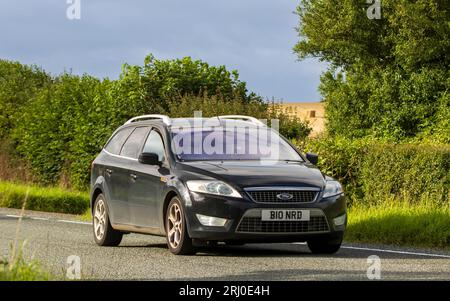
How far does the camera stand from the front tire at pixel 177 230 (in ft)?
40.7

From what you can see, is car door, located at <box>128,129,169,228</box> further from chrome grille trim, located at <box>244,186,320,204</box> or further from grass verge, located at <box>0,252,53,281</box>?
grass verge, located at <box>0,252,53,281</box>

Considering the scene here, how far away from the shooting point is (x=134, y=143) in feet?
47.8

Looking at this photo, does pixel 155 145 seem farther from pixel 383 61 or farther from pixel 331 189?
pixel 383 61

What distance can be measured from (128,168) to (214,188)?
2.24m

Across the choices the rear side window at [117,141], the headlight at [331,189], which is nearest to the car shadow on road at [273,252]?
the headlight at [331,189]

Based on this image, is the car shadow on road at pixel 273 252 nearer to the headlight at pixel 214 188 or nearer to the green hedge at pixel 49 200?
the headlight at pixel 214 188

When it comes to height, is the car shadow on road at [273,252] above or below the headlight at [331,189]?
below

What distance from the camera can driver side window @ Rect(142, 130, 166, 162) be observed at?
1360 centimetres

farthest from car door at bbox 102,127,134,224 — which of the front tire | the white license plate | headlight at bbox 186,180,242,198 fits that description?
the white license plate

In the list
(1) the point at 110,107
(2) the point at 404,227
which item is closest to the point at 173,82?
(1) the point at 110,107

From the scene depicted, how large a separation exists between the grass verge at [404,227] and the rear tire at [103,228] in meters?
3.67

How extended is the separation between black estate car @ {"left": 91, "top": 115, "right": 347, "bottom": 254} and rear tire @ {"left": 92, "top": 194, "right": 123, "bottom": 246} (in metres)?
0.01

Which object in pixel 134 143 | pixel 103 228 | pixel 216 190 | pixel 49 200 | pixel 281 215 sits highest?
pixel 134 143
